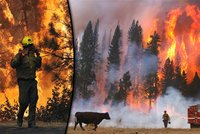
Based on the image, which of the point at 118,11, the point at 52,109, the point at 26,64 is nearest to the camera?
the point at 26,64

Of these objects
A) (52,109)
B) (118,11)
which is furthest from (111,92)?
→ (52,109)

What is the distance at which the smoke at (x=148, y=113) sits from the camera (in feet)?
15.8

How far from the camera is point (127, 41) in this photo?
4.89 metres

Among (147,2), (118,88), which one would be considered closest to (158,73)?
(118,88)

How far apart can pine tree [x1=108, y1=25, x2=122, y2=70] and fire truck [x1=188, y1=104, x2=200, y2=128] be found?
35.7 inches

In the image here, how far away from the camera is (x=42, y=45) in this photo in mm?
3791

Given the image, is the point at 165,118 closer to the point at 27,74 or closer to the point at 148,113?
the point at 148,113

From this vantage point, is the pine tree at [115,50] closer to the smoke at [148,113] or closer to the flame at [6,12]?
the smoke at [148,113]

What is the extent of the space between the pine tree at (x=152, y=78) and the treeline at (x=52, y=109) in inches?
46.0

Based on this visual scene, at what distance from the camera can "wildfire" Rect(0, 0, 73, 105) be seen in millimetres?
3664

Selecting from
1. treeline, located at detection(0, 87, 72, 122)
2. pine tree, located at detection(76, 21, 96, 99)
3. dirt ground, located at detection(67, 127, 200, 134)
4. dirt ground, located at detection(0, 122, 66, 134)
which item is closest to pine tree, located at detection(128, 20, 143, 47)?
pine tree, located at detection(76, 21, 96, 99)

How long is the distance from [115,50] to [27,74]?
1.64 meters

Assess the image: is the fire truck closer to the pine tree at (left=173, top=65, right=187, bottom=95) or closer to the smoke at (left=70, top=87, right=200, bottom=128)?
the smoke at (left=70, top=87, right=200, bottom=128)

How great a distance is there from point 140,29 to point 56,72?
133 cm
